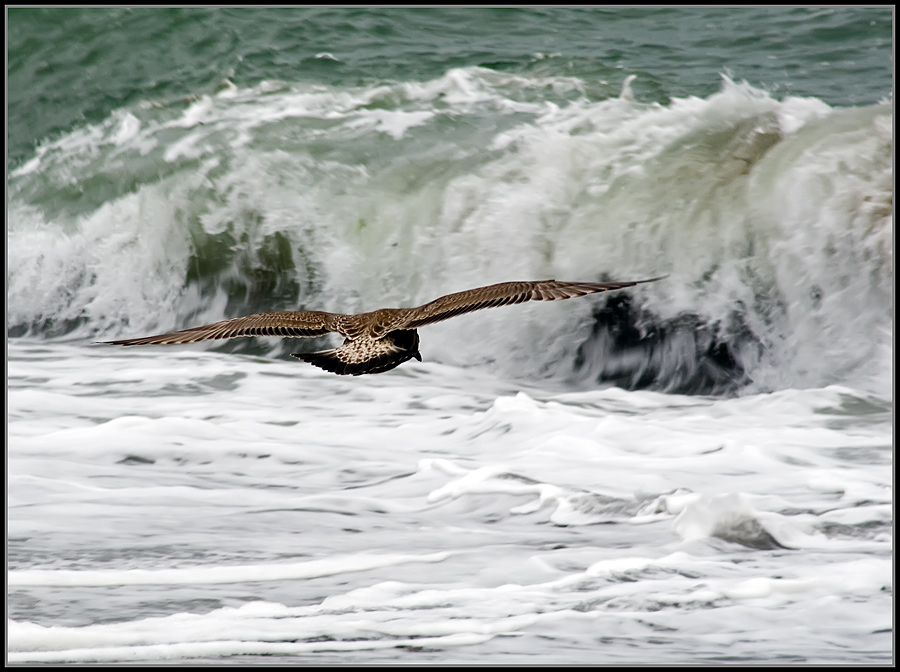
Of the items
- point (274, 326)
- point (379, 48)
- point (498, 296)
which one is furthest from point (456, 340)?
point (498, 296)

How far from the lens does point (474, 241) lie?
32.4ft

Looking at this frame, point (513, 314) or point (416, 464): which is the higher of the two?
point (513, 314)

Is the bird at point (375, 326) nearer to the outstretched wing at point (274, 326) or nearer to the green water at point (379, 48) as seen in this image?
the outstretched wing at point (274, 326)

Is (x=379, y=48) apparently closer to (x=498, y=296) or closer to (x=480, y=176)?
(x=480, y=176)

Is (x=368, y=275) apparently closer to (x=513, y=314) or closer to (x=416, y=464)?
(x=513, y=314)

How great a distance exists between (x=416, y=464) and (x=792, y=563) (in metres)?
2.39

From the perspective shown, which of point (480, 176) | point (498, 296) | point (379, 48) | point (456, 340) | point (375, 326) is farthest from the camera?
point (379, 48)

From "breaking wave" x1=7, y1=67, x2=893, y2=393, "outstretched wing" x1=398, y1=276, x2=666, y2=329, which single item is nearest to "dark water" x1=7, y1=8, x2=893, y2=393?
"breaking wave" x1=7, y1=67, x2=893, y2=393

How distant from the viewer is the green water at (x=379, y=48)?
1119 cm

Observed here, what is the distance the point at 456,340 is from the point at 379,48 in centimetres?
396

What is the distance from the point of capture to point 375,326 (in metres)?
5.33

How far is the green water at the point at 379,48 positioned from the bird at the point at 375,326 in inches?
242

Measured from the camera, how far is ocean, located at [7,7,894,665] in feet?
16.4

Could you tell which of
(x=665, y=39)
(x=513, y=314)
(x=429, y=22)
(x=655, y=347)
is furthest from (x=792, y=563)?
(x=429, y=22)
